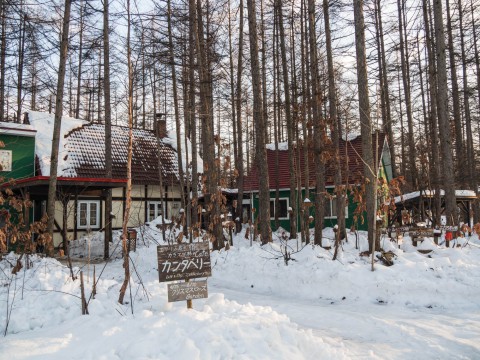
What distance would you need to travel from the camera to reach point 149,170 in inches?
888

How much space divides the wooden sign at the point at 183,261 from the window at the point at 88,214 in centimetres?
1458

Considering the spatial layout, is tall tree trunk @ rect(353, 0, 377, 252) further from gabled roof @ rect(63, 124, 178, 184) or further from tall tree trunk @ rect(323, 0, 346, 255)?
gabled roof @ rect(63, 124, 178, 184)

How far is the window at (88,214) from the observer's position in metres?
19.6

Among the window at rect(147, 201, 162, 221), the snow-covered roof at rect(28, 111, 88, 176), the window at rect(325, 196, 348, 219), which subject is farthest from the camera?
the window at rect(147, 201, 162, 221)

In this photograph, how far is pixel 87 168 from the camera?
798 inches

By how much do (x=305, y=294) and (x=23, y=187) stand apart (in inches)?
430

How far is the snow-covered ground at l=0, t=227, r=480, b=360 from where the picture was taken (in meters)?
4.68

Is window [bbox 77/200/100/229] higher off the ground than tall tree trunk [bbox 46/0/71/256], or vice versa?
tall tree trunk [bbox 46/0/71/256]

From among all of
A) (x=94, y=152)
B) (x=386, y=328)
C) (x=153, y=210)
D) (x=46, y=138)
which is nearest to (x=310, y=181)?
(x=153, y=210)

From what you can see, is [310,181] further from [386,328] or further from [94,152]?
[386,328]

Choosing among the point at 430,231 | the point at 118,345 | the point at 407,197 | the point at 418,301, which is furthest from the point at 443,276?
the point at 407,197

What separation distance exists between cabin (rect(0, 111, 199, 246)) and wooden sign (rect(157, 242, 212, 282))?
9.10 meters

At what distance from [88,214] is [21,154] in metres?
4.02

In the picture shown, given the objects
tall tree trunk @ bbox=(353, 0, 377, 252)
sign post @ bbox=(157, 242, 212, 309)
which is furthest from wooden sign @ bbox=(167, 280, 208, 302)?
tall tree trunk @ bbox=(353, 0, 377, 252)
